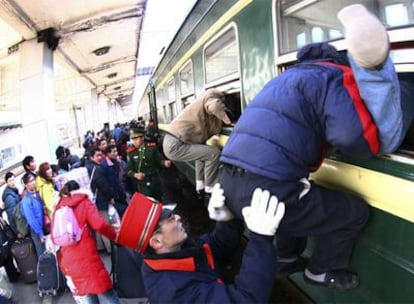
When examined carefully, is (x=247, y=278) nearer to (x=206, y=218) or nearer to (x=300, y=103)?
(x=300, y=103)

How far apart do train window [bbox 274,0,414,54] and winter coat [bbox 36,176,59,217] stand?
3181mm

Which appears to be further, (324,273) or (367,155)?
(324,273)

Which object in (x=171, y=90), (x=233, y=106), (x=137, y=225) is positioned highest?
(x=171, y=90)

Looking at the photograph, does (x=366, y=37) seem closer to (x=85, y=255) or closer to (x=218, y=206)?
(x=218, y=206)

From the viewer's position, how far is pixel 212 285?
172 cm

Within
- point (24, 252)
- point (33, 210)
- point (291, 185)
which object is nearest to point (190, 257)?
point (291, 185)

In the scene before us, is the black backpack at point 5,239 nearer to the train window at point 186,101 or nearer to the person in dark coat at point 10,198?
the person in dark coat at point 10,198

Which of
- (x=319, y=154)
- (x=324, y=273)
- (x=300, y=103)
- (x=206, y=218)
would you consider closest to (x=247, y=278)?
(x=324, y=273)

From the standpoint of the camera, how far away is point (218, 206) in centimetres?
190

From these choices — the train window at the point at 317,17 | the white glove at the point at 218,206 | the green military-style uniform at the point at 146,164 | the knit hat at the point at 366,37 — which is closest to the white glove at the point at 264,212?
the white glove at the point at 218,206

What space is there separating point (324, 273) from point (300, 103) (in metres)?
0.86

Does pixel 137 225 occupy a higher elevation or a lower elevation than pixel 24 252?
higher

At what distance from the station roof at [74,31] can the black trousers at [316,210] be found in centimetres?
716

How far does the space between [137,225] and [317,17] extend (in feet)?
4.72
